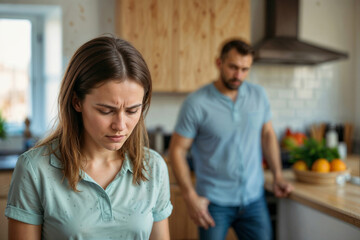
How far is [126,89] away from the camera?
1037mm

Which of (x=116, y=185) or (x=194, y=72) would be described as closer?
(x=116, y=185)

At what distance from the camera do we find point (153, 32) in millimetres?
3107

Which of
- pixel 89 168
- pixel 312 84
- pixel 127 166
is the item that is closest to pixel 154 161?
pixel 127 166

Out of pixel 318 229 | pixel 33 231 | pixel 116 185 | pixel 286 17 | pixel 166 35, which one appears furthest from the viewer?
pixel 286 17

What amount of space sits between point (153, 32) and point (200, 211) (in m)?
1.76

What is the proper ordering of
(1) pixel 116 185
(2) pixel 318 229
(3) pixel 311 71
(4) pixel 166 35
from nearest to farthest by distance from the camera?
(1) pixel 116 185, (2) pixel 318 229, (4) pixel 166 35, (3) pixel 311 71

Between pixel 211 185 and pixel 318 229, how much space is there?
63 centimetres

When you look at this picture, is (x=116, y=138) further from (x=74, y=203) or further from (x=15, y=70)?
(x=15, y=70)

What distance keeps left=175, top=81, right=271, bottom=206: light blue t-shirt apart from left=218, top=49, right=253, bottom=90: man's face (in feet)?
0.31

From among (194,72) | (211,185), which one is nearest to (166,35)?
(194,72)

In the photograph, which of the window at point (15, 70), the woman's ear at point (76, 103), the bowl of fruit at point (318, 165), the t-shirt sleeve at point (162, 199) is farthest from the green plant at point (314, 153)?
the window at point (15, 70)

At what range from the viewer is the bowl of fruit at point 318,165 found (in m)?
2.11

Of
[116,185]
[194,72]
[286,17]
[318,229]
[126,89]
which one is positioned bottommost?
[318,229]

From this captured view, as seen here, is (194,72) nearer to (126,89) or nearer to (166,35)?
(166,35)
